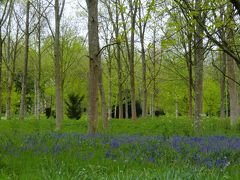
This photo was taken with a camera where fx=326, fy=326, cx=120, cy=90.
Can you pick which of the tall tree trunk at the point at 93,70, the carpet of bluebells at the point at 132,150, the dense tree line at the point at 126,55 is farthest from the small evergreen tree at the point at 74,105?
the carpet of bluebells at the point at 132,150

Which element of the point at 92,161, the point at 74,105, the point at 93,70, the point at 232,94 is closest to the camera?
the point at 92,161

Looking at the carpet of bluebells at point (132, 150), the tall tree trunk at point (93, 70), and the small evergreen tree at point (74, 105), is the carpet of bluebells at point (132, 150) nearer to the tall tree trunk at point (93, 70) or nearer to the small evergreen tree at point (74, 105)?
the tall tree trunk at point (93, 70)

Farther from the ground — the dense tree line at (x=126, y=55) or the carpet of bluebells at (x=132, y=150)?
the dense tree line at (x=126, y=55)

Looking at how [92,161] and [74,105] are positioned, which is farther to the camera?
[74,105]

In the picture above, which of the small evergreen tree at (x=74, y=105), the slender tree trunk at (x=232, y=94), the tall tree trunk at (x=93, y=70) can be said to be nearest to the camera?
the tall tree trunk at (x=93, y=70)

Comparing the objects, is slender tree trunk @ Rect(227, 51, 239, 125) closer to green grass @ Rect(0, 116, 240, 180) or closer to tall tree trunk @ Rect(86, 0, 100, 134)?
tall tree trunk @ Rect(86, 0, 100, 134)

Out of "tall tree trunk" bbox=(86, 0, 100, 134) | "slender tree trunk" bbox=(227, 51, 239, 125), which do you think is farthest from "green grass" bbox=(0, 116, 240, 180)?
"slender tree trunk" bbox=(227, 51, 239, 125)

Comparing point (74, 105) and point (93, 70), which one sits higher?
point (93, 70)

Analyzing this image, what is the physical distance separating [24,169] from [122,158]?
5.62 ft

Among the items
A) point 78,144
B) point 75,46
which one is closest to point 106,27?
point 75,46

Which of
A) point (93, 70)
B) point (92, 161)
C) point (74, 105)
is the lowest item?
point (92, 161)

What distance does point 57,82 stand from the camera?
623 inches

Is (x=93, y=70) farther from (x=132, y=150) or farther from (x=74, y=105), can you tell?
(x=74, y=105)

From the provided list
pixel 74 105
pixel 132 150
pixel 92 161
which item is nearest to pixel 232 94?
pixel 132 150
